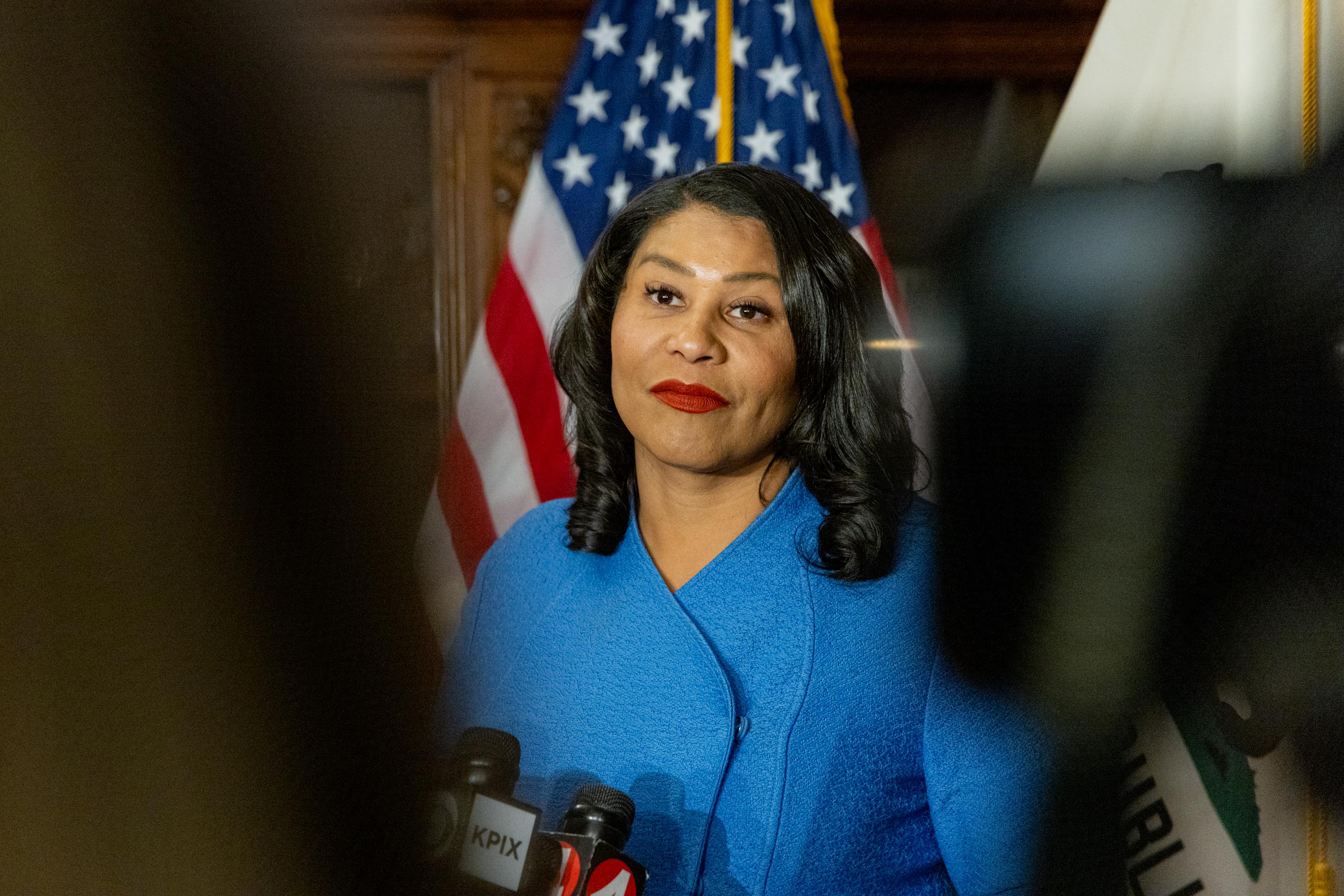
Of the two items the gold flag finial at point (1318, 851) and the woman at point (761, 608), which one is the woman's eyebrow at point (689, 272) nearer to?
the woman at point (761, 608)

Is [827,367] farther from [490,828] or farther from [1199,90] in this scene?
[490,828]

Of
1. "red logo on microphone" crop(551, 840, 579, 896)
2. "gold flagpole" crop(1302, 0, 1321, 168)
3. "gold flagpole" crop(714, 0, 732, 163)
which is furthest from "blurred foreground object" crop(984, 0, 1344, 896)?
"gold flagpole" crop(714, 0, 732, 163)

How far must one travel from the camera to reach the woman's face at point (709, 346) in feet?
2.26

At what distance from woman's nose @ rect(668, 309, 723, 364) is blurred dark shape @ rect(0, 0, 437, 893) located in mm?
581

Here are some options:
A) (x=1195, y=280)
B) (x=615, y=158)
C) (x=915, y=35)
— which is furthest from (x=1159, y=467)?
(x=615, y=158)

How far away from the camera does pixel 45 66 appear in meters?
0.07

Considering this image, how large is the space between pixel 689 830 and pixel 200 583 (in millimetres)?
592

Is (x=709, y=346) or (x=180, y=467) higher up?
(x=709, y=346)

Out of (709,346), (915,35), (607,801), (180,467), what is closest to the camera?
(180,467)

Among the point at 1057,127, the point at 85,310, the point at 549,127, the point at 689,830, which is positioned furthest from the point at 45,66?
the point at 549,127

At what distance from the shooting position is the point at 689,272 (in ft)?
2.31


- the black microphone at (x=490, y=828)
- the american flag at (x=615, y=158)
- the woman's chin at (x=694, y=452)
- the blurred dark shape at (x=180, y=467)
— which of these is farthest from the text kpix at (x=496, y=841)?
the american flag at (x=615, y=158)

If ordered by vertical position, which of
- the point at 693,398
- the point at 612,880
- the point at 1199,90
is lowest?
the point at 612,880

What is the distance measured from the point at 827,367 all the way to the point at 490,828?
1.72 ft
